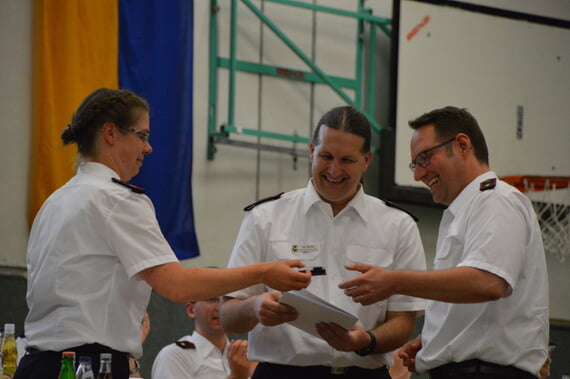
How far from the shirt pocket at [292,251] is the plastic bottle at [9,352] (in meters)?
1.36

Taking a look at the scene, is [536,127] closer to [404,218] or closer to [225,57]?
[225,57]

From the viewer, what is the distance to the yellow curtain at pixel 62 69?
552cm

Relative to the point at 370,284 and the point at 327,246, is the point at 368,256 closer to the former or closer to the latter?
the point at 327,246

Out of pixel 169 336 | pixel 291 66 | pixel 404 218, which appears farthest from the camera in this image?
pixel 291 66

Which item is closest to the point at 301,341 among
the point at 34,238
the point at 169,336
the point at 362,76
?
the point at 34,238

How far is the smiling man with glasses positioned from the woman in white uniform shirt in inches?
19.6

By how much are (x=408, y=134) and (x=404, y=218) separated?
12.2 feet

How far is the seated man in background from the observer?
13.7 feet

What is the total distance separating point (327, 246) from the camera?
9.62ft

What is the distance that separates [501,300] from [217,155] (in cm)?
397

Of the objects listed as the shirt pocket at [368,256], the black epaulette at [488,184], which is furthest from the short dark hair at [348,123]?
the black epaulette at [488,184]

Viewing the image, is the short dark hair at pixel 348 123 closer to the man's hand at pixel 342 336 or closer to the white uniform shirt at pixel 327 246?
the white uniform shirt at pixel 327 246

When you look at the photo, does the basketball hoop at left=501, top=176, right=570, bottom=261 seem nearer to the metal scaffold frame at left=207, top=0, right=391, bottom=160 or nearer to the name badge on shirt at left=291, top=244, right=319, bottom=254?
the metal scaffold frame at left=207, top=0, right=391, bottom=160

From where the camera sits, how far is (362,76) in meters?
7.02
